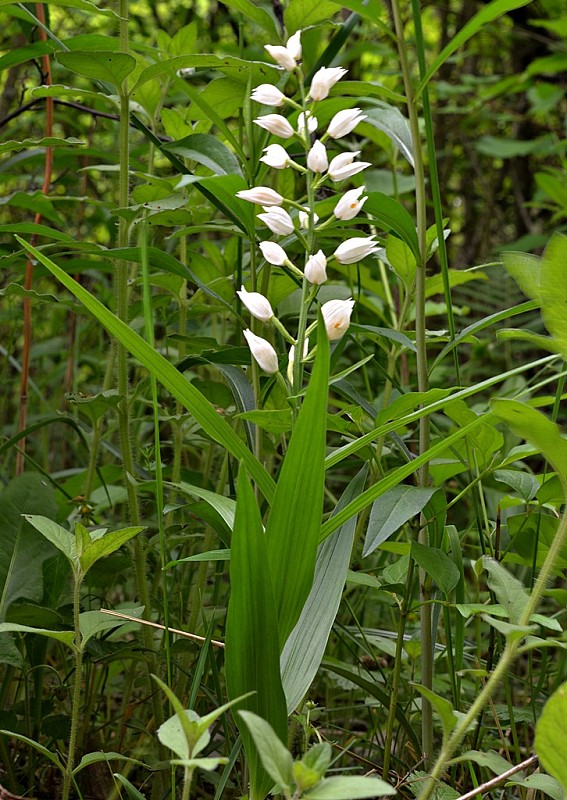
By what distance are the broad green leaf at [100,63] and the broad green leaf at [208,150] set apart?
83 millimetres

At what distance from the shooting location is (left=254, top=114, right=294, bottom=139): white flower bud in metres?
0.64

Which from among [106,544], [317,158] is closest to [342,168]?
[317,158]

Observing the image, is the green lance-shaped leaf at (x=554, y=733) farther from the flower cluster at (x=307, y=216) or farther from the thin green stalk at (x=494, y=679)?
the flower cluster at (x=307, y=216)

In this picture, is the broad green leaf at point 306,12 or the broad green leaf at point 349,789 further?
the broad green leaf at point 306,12

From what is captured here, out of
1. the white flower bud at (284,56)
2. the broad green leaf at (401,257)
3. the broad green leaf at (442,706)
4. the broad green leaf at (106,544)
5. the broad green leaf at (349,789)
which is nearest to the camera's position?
the broad green leaf at (349,789)

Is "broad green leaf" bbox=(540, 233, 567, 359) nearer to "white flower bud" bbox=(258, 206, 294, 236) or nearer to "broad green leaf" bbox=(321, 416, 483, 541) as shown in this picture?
"broad green leaf" bbox=(321, 416, 483, 541)

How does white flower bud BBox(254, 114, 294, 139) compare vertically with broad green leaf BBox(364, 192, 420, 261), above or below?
above

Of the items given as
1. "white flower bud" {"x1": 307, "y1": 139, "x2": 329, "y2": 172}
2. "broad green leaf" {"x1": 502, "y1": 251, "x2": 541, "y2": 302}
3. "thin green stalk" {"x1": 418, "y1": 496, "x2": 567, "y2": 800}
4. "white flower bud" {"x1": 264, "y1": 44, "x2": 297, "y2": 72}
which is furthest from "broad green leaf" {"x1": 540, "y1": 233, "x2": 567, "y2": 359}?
"white flower bud" {"x1": 264, "y1": 44, "x2": 297, "y2": 72}

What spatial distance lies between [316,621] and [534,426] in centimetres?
20

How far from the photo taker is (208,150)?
27.7 inches

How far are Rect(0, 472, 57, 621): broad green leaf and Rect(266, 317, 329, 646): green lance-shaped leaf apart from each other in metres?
0.33

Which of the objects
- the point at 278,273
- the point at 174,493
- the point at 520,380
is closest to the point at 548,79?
the point at 520,380

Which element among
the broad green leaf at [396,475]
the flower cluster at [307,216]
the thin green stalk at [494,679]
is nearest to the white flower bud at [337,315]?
the flower cluster at [307,216]

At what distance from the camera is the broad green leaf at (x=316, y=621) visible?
52 cm
